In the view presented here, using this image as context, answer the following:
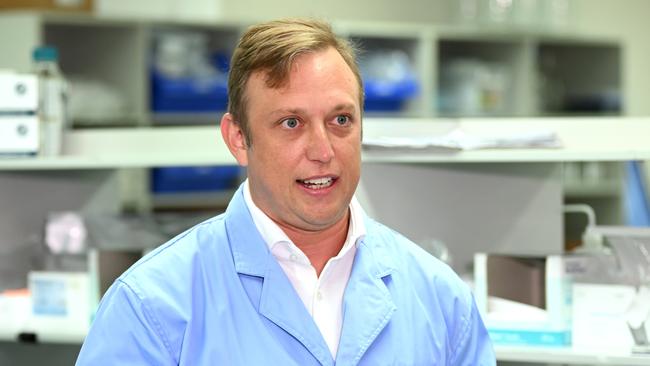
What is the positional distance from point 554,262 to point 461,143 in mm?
343

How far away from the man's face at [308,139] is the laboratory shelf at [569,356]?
83 centimetres

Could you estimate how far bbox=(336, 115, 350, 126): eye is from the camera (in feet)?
5.66

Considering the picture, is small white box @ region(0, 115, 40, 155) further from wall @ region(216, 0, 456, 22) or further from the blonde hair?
wall @ region(216, 0, 456, 22)

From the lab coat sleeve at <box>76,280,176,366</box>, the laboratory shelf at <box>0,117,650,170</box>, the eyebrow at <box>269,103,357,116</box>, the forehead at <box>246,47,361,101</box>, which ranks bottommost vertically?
the lab coat sleeve at <box>76,280,176,366</box>

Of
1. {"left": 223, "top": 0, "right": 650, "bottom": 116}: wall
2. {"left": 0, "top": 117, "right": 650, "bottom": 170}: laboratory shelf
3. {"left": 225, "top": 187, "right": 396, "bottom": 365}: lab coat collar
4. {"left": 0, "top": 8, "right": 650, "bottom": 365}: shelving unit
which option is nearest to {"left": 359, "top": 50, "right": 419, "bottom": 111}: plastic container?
{"left": 223, "top": 0, "right": 650, "bottom": 116}: wall

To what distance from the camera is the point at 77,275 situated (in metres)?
2.74

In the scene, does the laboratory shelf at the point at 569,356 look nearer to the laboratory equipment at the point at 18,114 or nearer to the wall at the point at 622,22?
the laboratory equipment at the point at 18,114

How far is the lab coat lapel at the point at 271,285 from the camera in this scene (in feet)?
5.51

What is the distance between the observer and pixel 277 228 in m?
1.75

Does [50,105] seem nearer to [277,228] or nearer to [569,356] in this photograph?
[277,228]

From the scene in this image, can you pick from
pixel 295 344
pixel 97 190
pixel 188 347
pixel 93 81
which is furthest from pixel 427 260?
pixel 93 81

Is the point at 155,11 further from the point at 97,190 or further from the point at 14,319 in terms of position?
the point at 14,319

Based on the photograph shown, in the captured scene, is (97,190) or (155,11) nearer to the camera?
(97,190)

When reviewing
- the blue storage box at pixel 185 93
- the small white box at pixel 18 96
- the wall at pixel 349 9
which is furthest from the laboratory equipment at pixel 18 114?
the wall at pixel 349 9
